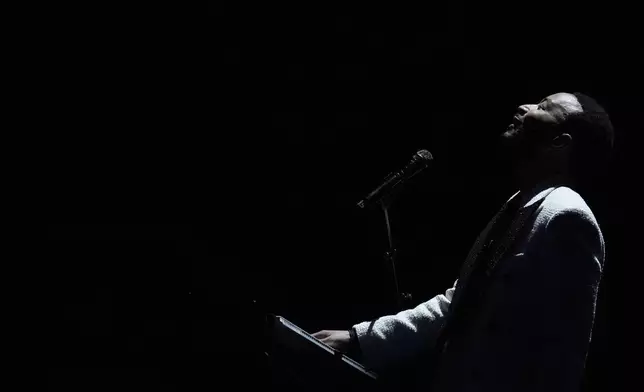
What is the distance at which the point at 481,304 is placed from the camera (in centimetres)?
169

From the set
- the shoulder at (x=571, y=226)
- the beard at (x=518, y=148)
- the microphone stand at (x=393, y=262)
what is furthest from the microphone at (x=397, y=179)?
the shoulder at (x=571, y=226)

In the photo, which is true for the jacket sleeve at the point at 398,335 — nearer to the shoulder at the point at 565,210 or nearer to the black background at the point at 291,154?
the shoulder at the point at 565,210

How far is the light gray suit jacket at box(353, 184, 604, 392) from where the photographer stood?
1582 mm

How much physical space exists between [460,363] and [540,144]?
0.70 m

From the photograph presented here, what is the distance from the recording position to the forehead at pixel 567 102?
1.84 m

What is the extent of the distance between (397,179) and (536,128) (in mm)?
496

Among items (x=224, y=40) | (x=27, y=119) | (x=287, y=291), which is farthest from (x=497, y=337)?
(x=27, y=119)

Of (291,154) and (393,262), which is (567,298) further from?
(291,154)

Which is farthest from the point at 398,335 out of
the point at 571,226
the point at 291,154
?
the point at 291,154

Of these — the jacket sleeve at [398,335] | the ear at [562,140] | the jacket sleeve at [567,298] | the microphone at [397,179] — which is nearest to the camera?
the jacket sleeve at [567,298]

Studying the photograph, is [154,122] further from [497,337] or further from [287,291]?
[497,337]

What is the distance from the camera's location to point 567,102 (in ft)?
6.11

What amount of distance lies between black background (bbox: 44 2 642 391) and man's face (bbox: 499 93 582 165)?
3.36 ft

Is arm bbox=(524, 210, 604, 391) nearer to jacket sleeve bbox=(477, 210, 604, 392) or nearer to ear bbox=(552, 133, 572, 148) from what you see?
jacket sleeve bbox=(477, 210, 604, 392)
